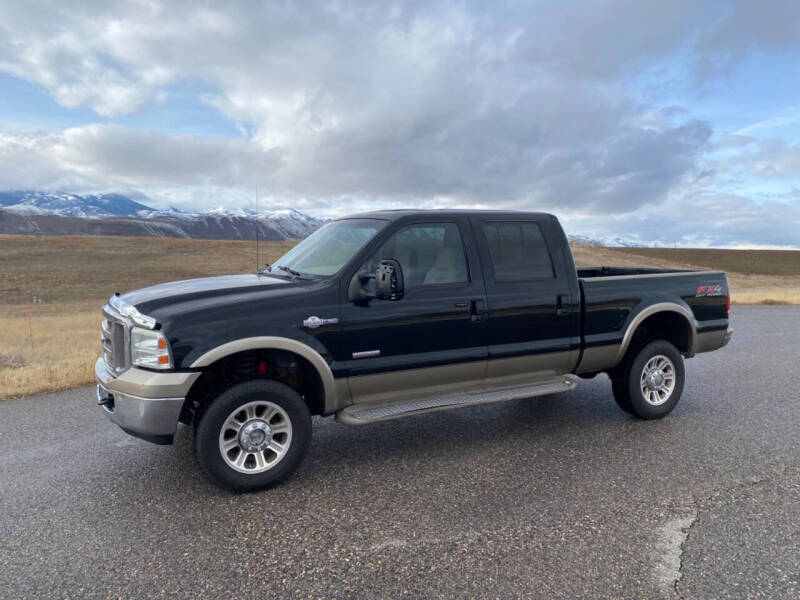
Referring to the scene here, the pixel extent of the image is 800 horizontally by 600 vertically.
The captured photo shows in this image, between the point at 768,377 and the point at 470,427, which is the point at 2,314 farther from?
the point at 768,377

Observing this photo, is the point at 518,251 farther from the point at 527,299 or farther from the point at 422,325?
the point at 422,325

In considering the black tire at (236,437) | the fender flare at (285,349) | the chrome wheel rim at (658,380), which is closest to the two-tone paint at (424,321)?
the fender flare at (285,349)

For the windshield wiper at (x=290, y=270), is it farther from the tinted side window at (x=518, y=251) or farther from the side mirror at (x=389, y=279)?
the tinted side window at (x=518, y=251)

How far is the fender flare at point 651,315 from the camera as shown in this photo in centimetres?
563

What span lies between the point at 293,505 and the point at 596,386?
15.2 feet

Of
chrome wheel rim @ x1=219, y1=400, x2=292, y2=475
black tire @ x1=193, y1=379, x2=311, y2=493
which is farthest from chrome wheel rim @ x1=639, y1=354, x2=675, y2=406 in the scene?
chrome wheel rim @ x1=219, y1=400, x2=292, y2=475

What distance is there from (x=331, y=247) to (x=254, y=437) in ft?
5.71

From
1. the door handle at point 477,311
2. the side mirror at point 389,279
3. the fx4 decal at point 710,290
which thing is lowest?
the door handle at point 477,311

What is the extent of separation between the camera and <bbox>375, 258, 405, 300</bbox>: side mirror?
13.5 feet

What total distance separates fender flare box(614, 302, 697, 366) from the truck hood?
3.14 metres

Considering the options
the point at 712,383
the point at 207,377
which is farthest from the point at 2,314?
the point at 712,383

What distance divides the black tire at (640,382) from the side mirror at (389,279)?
2783 millimetres

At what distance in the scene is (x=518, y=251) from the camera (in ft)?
17.2

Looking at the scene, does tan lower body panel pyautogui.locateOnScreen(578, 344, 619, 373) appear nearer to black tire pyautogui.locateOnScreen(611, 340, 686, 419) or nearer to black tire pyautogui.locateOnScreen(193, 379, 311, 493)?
black tire pyautogui.locateOnScreen(611, 340, 686, 419)
